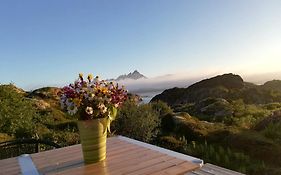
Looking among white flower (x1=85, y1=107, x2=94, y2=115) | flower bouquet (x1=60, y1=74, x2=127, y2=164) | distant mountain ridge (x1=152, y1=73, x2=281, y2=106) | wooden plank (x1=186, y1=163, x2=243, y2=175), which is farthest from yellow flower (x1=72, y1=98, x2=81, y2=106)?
distant mountain ridge (x1=152, y1=73, x2=281, y2=106)

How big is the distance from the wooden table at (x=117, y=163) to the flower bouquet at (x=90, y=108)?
0.49ft

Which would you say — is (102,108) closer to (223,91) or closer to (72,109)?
(72,109)

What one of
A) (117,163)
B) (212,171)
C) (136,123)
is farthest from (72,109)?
(136,123)

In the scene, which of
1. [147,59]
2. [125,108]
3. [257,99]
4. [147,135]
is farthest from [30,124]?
[257,99]

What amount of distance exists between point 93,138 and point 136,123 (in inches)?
202

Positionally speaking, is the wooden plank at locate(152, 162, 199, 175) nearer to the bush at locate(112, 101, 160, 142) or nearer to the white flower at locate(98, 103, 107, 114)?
the white flower at locate(98, 103, 107, 114)

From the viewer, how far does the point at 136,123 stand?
301 inches

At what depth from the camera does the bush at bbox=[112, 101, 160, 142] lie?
753 cm

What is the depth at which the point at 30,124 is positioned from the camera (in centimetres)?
872

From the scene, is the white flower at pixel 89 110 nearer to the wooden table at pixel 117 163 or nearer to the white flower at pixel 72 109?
the white flower at pixel 72 109

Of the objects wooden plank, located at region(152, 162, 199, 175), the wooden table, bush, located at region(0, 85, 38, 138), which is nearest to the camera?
wooden plank, located at region(152, 162, 199, 175)

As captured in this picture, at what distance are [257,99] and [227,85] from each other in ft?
34.7

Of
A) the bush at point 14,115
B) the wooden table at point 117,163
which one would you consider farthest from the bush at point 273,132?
the bush at point 14,115

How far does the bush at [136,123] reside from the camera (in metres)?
7.53
